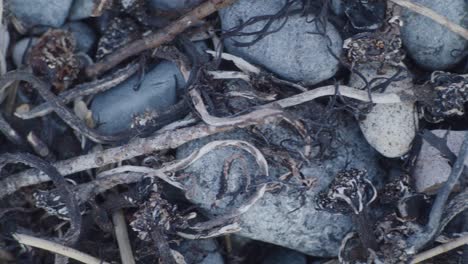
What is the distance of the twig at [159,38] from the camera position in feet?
6.66

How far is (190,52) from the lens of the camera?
210cm

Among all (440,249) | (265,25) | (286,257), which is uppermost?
(265,25)

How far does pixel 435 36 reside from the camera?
2.05 meters

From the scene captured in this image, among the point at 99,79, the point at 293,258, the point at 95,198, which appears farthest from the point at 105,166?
the point at 293,258

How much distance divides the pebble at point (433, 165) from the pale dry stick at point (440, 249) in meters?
0.17

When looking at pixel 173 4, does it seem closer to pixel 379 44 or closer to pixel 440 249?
pixel 379 44

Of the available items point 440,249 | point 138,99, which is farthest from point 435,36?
point 138,99

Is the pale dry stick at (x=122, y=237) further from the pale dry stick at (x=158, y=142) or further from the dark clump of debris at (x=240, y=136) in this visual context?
the pale dry stick at (x=158, y=142)

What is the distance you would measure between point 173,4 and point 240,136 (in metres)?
0.51

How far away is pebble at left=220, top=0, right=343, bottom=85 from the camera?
2.03 meters

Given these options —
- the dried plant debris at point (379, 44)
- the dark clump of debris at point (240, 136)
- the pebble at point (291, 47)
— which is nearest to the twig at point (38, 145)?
the dark clump of debris at point (240, 136)

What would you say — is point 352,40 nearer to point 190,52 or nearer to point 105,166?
point 190,52

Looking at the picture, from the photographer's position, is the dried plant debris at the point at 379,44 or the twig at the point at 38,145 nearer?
the dried plant debris at the point at 379,44

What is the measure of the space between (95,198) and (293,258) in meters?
0.70
